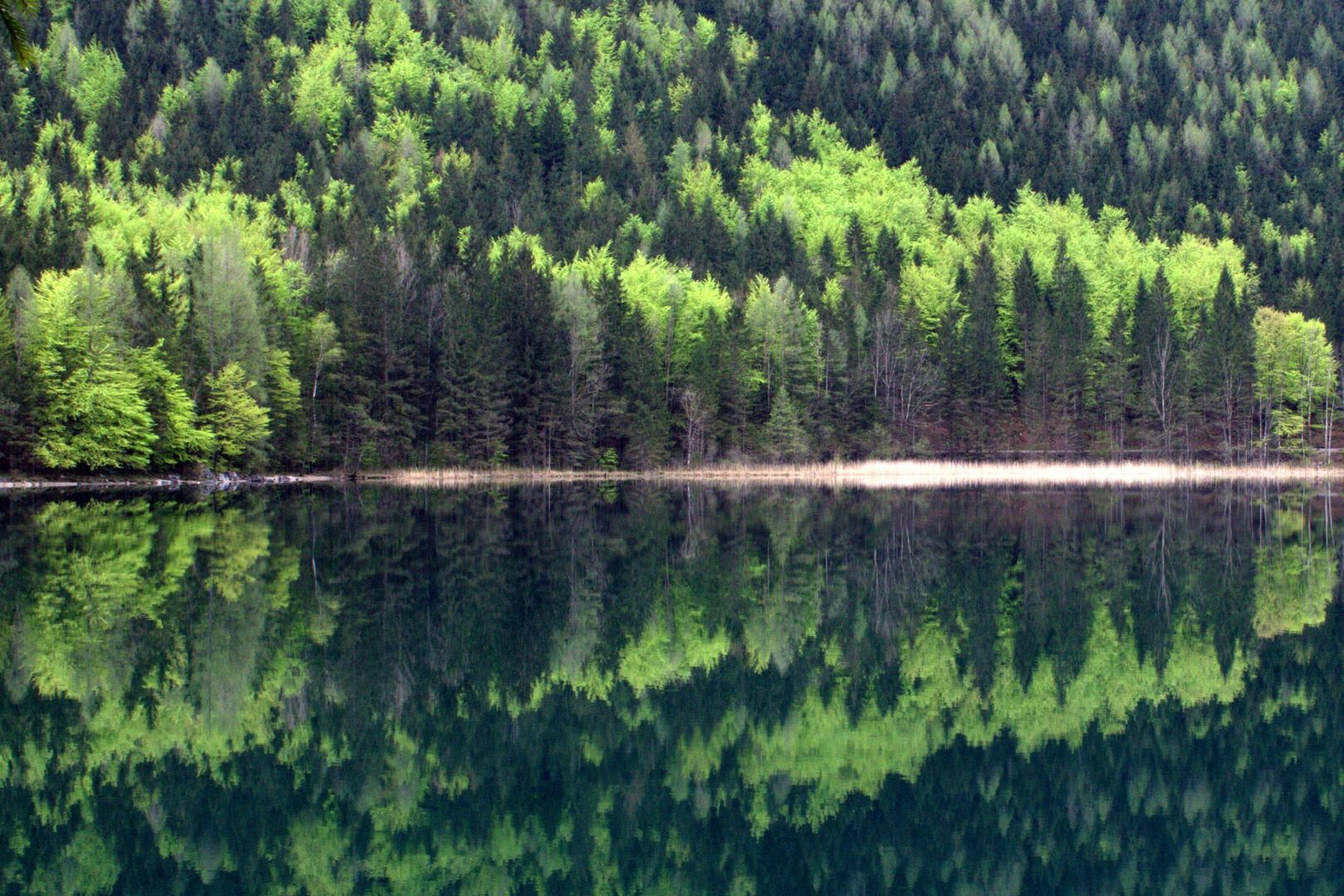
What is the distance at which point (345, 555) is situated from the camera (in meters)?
29.0

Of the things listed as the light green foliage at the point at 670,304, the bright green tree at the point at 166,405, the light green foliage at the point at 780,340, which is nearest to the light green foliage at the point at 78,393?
the bright green tree at the point at 166,405

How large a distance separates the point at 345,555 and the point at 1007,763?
19.3 m

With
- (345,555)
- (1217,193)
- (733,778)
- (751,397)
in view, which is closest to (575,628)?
(733,778)

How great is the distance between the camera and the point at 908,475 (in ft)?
241

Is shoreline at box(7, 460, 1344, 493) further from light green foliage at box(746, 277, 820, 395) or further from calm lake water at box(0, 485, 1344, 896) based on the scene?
calm lake water at box(0, 485, 1344, 896)

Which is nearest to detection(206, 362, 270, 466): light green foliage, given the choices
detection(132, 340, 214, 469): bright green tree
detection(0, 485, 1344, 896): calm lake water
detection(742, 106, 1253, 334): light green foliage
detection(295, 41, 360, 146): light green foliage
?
detection(132, 340, 214, 469): bright green tree

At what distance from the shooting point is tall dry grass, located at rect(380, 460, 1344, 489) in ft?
220

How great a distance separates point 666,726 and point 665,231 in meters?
104

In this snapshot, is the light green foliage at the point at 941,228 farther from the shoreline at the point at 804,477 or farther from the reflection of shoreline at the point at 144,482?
the reflection of shoreline at the point at 144,482

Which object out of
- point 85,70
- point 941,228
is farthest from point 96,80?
point 941,228

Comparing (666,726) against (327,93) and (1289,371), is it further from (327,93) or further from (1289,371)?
(327,93)

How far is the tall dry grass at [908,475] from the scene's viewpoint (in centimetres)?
6694

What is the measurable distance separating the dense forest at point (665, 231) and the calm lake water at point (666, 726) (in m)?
43.3

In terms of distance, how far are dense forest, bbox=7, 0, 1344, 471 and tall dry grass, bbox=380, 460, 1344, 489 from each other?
2.68m
